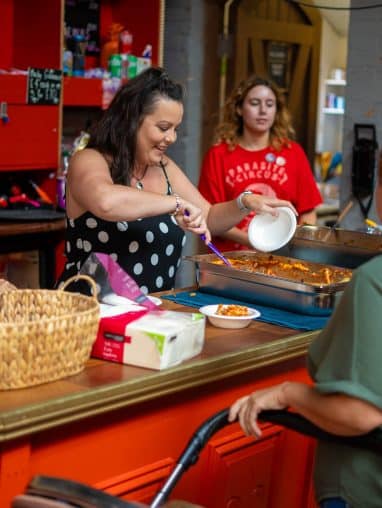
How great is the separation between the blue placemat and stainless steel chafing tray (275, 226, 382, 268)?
62 centimetres

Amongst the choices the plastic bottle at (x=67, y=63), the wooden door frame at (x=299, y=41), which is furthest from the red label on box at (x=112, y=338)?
the wooden door frame at (x=299, y=41)

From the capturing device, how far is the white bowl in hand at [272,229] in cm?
317

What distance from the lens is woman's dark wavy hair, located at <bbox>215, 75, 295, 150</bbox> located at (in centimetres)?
463

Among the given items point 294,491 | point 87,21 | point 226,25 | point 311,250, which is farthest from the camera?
point 226,25

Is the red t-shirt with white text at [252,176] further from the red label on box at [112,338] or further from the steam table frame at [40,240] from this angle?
the red label on box at [112,338]

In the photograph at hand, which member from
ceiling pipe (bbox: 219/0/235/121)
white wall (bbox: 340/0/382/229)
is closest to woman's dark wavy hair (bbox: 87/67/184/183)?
white wall (bbox: 340/0/382/229)

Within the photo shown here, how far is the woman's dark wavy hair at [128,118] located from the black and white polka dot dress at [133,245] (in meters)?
0.20

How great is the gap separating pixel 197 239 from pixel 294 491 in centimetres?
371

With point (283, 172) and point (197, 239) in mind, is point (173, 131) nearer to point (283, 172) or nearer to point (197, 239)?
point (283, 172)

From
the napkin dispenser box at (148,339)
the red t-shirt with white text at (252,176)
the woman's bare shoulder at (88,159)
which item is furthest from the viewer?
the red t-shirt with white text at (252,176)

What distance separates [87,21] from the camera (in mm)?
5996

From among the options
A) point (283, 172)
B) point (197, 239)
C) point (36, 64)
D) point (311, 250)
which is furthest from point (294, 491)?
point (197, 239)

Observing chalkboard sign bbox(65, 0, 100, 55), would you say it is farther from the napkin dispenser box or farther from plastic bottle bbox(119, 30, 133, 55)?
the napkin dispenser box

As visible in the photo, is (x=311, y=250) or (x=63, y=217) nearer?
(x=311, y=250)
